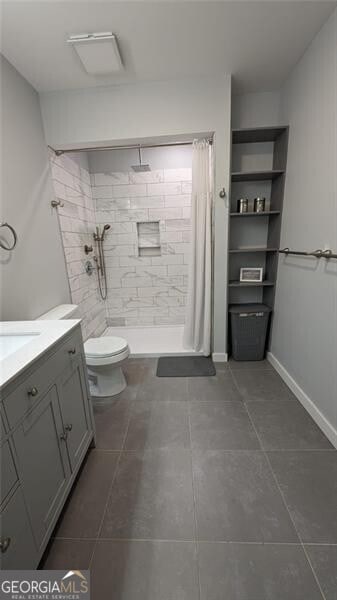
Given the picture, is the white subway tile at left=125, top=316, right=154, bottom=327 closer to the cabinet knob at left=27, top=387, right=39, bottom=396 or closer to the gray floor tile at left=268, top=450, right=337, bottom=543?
the gray floor tile at left=268, top=450, right=337, bottom=543

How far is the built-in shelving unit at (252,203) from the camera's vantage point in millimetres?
2041

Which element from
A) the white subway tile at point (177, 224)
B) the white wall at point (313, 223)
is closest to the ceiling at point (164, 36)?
the white wall at point (313, 223)

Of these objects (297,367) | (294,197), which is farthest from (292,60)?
(297,367)

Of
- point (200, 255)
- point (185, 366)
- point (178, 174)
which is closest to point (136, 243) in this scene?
point (178, 174)

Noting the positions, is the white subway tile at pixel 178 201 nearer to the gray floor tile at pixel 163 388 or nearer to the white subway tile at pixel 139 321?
the white subway tile at pixel 139 321

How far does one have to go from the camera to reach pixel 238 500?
44.9 inches

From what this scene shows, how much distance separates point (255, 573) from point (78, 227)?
279 centimetres

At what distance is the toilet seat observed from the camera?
5.94 feet

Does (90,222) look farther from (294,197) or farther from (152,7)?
(294,197)

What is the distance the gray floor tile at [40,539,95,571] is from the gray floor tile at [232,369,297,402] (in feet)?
4.28

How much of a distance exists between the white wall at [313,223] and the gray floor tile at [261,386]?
132mm

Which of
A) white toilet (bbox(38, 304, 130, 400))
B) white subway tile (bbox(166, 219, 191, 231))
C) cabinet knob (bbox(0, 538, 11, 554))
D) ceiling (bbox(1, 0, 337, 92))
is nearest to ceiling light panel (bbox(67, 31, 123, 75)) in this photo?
ceiling (bbox(1, 0, 337, 92))

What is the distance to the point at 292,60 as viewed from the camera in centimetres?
167

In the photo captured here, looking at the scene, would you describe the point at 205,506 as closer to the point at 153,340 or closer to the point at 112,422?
the point at 112,422
